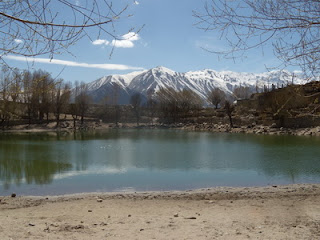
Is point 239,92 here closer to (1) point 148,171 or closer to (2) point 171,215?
(1) point 148,171

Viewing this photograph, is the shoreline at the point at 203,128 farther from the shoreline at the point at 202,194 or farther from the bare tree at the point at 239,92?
the bare tree at the point at 239,92

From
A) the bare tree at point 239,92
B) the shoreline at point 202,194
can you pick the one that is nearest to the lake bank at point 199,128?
the shoreline at point 202,194

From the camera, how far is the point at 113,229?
6742mm

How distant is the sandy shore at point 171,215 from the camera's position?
6246mm

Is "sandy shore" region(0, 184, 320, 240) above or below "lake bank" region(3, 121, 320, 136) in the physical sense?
below

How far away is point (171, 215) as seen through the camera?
27.7 feet

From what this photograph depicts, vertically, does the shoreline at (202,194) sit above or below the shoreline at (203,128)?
below

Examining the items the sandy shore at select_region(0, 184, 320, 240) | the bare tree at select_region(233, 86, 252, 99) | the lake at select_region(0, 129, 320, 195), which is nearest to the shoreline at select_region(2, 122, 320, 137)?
the lake at select_region(0, 129, 320, 195)

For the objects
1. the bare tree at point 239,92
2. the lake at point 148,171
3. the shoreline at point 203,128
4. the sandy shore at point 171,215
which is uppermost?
the bare tree at point 239,92

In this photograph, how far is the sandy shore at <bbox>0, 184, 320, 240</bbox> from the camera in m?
6.25

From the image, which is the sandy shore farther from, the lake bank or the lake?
the lake bank

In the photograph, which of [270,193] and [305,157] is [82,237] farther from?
[305,157]

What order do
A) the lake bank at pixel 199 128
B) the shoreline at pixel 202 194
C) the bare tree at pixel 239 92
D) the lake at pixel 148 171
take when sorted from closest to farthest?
the shoreline at pixel 202 194
the lake at pixel 148 171
the lake bank at pixel 199 128
the bare tree at pixel 239 92

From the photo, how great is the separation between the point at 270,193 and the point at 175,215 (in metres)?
4.52
